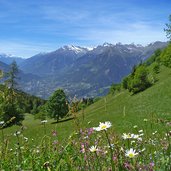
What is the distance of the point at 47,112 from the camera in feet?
237

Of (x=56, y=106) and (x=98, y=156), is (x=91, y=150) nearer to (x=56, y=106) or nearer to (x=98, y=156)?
(x=98, y=156)

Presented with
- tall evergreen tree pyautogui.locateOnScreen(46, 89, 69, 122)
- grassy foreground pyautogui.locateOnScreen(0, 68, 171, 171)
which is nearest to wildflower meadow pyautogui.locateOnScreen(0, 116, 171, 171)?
grassy foreground pyautogui.locateOnScreen(0, 68, 171, 171)

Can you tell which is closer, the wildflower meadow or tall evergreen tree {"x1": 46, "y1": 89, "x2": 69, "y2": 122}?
the wildflower meadow

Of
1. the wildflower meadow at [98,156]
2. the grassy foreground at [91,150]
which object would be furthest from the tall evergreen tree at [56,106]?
the wildflower meadow at [98,156]

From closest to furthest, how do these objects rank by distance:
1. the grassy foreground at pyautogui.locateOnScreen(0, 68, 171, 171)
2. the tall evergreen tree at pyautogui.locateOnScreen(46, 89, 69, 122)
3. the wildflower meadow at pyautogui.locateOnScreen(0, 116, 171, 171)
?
the wildflower meadow at pyautogui.locateOnScreen(0, 116, 171, 171) → the grassy foreground at pyautogui.locateOnScreen(0, 68, 171, 171) → the tall evergreen tree at pyautogui.locateOnScreen(46, 89, 69, 122)

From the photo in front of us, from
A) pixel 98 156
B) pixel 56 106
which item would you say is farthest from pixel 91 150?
pixel 56 106

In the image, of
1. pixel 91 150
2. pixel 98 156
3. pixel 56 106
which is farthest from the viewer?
pixel 56 106

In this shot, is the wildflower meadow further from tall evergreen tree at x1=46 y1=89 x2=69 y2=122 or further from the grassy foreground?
tall evergreen tree at x1=46 y1=89 x2=69 y2=122

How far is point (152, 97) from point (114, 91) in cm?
4693

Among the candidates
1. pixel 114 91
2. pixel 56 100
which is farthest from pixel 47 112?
pixel 114 91

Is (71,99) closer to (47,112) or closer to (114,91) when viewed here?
(47,112)

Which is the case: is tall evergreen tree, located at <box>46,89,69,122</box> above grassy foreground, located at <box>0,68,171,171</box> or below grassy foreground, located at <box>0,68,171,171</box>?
below

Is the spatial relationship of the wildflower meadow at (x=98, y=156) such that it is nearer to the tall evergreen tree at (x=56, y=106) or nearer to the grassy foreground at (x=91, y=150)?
the grassy foreground at (x=91, y=150)

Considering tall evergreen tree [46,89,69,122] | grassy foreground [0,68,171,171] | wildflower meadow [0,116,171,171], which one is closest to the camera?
wildflower meadow [0,116,171,171]
